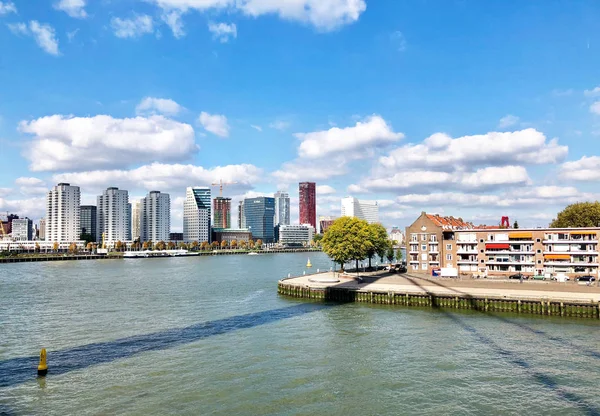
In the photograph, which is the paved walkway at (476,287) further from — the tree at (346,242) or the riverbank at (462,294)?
the tree at (346,242)

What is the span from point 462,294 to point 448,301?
2.43 meters

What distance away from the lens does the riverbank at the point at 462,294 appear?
57781 mm

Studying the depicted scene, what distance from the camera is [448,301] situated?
212ft

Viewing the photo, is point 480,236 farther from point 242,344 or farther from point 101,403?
point 101,403

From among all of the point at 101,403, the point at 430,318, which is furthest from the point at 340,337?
the point at 101,403

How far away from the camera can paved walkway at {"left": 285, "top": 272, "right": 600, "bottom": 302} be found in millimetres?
61656

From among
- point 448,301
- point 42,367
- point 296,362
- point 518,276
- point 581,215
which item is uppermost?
point 581,215

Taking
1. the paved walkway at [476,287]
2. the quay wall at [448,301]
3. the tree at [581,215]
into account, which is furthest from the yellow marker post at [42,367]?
the tree at [581,215]

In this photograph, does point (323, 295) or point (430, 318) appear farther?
point (323, 295)

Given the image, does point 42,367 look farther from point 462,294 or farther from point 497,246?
point 497,246

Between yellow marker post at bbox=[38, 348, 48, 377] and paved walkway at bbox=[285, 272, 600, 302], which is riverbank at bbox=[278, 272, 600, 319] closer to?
paved walkway at bbox=[285, 272, 600, 302]

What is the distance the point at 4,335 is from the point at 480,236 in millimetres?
79048

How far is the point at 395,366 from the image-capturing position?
37281 mm

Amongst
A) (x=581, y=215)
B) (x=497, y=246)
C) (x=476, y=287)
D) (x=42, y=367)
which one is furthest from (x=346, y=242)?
(x=42, y=367)
